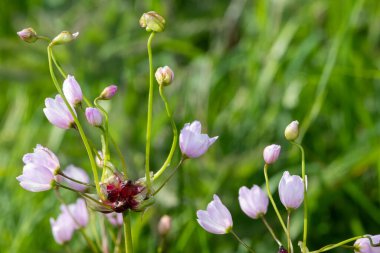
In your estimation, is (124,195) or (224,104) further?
(224,104)

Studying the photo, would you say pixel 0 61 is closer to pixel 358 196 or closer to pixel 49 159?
A: pixel 358 196

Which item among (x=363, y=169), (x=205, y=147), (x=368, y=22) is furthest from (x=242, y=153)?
(x=205, y=147)

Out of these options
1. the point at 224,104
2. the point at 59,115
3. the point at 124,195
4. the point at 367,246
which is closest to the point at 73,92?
the point at 59,115

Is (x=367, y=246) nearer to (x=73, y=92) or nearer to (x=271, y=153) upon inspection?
(x=271, y=153)

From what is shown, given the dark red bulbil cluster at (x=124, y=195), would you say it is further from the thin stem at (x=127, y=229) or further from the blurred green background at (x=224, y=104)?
the blurred green background at (x=224, y=104)

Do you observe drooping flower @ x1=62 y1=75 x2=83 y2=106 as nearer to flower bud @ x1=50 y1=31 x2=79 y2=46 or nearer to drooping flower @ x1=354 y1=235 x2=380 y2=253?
flower bud @ x1=50 y1=31 x2=79 y2=46
